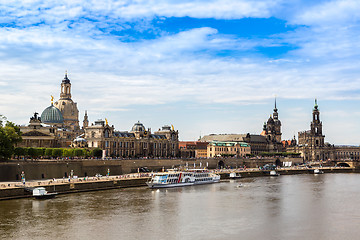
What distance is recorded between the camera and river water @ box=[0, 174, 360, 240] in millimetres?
39500

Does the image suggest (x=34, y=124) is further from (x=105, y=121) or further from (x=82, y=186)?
(x=82, y=186)

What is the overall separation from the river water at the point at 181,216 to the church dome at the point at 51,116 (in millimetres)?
80010

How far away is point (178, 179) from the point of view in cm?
8231

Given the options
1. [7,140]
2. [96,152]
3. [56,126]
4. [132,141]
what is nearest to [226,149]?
[132,141]

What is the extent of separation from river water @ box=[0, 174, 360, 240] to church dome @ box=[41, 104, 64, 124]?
80010 millimetres

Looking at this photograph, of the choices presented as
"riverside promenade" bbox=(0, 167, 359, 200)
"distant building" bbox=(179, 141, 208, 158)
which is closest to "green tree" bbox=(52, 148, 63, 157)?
"riverside promenade" bbox=(0, 167, 359, 200)

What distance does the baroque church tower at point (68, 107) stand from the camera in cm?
15162

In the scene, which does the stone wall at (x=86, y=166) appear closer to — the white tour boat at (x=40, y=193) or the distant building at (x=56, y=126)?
the white tour boat at (x=40, y=193)

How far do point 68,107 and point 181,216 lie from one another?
374 feet

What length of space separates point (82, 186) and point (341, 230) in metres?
39.0

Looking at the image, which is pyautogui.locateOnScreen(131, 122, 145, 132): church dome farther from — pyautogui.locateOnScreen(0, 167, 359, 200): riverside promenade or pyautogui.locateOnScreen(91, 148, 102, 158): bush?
pyautogui.locateOnScreen(0, 167, 359, 200): riverside promenade

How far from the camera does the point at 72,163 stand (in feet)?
282

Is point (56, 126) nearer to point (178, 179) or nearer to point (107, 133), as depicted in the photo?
point (107, 133)

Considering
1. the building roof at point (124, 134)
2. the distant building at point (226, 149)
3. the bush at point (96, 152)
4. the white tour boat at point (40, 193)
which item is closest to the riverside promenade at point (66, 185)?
the white tour boat at point (40, 193)
